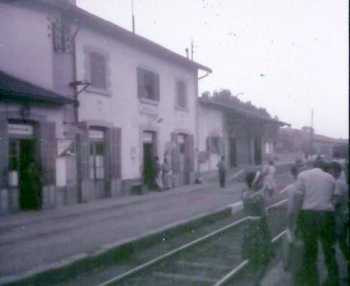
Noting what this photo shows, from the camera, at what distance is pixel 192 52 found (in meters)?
40.1

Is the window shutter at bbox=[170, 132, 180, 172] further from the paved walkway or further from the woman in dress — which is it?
the woman in dress

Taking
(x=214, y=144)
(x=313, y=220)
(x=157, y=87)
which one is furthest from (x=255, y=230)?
(x=214, y=144)

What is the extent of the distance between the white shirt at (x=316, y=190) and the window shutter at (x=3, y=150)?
10720 millimetres

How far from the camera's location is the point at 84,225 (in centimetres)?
1386

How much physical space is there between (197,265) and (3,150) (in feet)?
27.4

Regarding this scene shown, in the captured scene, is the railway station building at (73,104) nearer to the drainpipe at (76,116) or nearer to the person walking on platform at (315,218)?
the drainpipe at (76,116)

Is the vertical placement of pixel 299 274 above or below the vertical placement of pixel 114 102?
below

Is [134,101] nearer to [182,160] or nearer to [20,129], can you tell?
[182,160]

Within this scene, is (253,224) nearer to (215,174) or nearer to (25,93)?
(25,93)

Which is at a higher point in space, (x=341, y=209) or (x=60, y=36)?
(x=60, y=36)

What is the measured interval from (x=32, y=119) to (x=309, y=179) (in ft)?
38.1

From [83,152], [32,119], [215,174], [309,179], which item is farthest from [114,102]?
[309,179]

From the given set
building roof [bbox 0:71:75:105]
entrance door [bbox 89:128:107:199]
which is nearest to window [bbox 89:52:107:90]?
entrance door [bbox 89:128:107:199]

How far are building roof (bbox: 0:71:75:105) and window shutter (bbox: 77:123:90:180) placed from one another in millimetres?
1501
